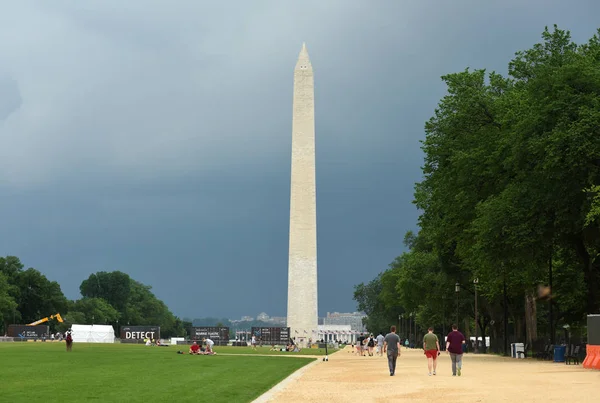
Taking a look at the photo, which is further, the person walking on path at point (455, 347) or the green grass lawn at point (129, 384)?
the person walking on path at point (455, 347)

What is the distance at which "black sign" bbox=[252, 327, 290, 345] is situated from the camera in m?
95.1

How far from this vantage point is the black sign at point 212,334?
A: 93812 millimetres

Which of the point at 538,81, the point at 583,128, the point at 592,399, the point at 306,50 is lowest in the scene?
the point at 592,399

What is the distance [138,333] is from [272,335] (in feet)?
70.8

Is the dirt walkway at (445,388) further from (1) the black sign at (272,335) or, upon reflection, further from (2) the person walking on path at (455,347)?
(1) the black sign at (272,335)

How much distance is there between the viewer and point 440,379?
95.9ft

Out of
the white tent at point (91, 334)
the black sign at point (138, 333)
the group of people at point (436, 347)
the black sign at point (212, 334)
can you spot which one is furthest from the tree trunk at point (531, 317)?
the white tent at point (91, 334)

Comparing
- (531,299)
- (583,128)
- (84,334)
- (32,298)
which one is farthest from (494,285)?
(32,298)

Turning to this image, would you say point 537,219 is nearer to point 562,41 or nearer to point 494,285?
point 562,41

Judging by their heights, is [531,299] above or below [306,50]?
below

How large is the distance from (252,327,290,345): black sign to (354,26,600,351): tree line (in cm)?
3364

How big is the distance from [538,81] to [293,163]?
53.9 m

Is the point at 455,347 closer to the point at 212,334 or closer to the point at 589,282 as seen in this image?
the point at 589,282

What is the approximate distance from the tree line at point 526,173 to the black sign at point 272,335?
33638mm
